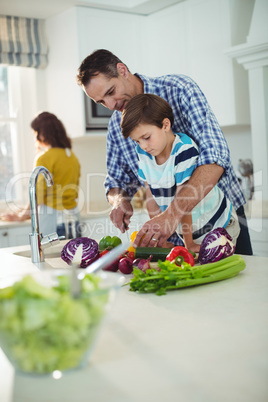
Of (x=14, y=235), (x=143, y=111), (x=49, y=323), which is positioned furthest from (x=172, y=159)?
(x=14, y=235)

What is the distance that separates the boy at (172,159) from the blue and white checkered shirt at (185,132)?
0.08 metres

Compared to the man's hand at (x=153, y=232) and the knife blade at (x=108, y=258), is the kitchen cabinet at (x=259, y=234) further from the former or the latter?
the knife blade at (x=108, y=258)

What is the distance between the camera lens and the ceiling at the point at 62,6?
12.7 feet

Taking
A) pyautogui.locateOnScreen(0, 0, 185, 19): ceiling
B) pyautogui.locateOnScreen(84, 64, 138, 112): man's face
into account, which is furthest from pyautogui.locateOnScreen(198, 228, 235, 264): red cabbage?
pyautogui.locateOnScreen(0, 0, 185, 19): ceiling

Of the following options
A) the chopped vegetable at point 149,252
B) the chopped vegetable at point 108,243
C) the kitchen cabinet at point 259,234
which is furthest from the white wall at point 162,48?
the chopped vegetable at point 149,252

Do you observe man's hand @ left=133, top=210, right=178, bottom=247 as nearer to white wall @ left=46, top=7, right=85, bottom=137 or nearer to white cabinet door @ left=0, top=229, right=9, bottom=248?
white cabinet door @ left=0, top=229, right=9, bottom=248

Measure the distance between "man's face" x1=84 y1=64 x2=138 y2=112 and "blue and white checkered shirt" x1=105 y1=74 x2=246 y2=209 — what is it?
3.8 inches

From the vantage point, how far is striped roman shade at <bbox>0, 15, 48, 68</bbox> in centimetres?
414

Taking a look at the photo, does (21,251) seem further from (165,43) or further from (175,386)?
(165,43)

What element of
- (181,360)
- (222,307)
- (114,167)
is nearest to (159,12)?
(114,167)

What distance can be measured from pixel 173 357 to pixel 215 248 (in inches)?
27.0

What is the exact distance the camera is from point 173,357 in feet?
2.73

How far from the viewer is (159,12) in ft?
13.8

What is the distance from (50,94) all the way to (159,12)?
4.03ft
